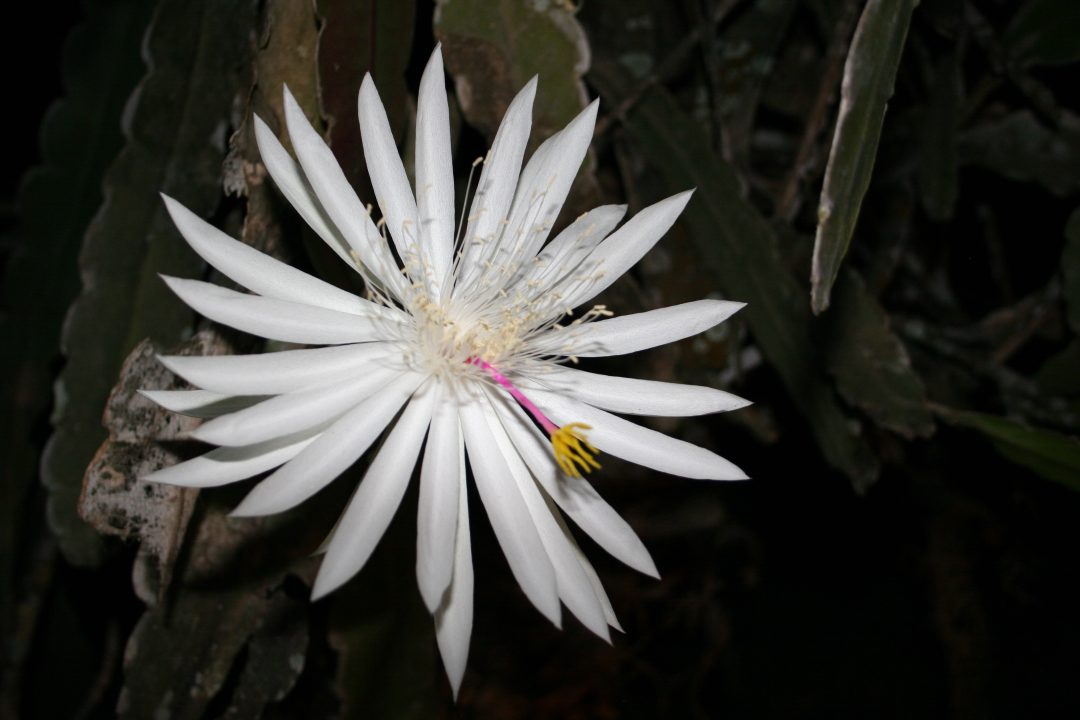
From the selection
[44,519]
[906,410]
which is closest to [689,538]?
[906,410]

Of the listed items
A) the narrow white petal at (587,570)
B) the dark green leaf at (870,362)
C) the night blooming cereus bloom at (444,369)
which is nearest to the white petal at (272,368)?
the night blooming cereus bloom at (444,369)

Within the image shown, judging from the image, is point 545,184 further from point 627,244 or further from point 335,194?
point 335,194

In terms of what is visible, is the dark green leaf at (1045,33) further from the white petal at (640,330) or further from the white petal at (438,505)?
the white petal at (438,505)

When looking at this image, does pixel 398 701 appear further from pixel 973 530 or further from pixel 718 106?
pixel 973 530

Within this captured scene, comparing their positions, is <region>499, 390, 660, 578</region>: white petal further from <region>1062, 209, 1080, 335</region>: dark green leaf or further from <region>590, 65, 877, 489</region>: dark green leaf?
<region>1062, 209, 1080, 335</region>: dark green leaf

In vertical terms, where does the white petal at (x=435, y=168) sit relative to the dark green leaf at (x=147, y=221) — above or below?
below

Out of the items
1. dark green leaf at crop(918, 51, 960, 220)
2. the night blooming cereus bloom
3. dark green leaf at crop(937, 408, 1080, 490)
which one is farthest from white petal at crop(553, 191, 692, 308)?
dark green leaf at crop(918, 51, 960, 220)

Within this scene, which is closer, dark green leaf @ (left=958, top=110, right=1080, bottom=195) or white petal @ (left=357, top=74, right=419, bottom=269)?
white petal @ (left=357, top=74, right=419, bottom=269)
